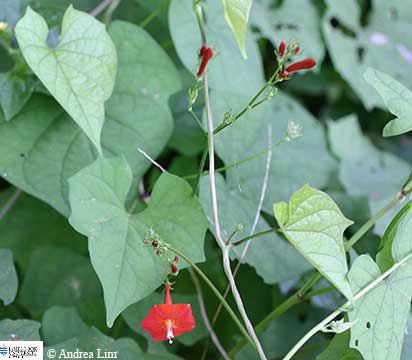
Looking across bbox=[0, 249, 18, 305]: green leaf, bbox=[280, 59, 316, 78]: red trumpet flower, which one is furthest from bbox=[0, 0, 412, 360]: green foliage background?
bbox=[280, 59, 316, 78]: red trumpet flower

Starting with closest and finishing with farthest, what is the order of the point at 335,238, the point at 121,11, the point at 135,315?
the point at 335,238
the point at 135,315
the point at 121,11

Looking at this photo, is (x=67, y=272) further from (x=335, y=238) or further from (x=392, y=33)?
(x=392, y=33)

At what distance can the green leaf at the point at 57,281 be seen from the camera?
4.35 feet

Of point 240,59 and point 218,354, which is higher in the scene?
point 240,59

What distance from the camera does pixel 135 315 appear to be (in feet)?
3.84

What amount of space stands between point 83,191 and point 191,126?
0.61 m

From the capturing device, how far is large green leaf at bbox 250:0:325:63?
1745mm

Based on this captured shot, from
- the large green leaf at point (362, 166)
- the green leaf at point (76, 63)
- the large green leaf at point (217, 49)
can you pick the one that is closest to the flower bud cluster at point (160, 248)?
the green leaf at point (76, 63)

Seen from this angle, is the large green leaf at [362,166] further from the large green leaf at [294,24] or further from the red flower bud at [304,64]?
the red flower bud at [304,64]

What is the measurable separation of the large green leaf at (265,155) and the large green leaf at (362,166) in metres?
0.11

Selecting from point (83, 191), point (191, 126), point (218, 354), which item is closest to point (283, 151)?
point (191, 126)

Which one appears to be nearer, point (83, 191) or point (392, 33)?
point (83, 191)

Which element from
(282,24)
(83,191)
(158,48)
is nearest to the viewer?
(83,191)

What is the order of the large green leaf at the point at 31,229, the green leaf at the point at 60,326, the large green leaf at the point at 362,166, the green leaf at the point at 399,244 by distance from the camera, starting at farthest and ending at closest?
1. the large green leaf at the point at 362,166
2. the large green leaf at the point at 31,229
3. the green leaf at the point at 60,326
4. the green leaf at the point at 399,244
